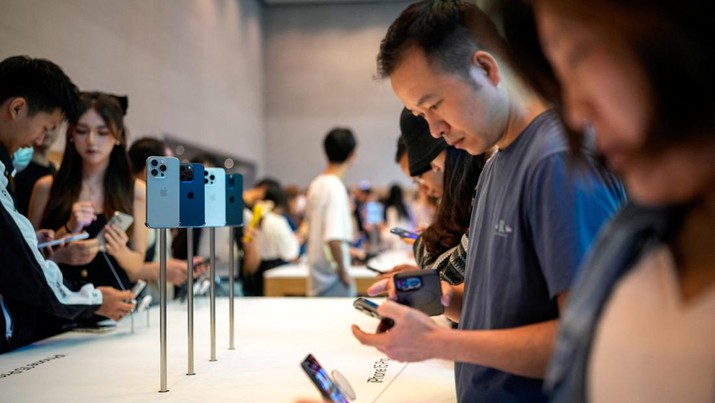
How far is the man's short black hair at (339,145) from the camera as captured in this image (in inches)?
171

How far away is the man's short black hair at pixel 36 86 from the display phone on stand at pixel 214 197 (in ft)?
2.65

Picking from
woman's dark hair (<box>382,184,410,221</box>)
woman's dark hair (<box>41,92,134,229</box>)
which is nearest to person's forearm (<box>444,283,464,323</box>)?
woman's dark hair (<box>41,92,134,229</box>)

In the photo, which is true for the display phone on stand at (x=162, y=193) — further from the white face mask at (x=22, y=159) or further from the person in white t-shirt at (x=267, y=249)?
the person in white t-shirt at (x=267, y=249)

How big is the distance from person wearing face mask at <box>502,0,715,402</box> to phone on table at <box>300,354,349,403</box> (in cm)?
60

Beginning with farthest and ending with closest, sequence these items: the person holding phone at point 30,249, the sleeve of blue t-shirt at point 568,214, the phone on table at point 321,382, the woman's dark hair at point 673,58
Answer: the person holding phone at point 30,249 → the phone on table at point 321,382 → the sleeve of blue t-shirt at point 568,214 → the woman's dark hair at point 673,58

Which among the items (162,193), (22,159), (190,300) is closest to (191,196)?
(162,193)

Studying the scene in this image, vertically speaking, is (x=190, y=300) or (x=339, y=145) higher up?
(x=339, y=145)

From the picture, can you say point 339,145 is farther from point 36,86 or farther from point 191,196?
point 191,196

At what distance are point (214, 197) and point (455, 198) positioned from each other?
0.73 metres

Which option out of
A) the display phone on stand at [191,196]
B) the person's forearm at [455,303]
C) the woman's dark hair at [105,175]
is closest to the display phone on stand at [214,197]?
the display phone on stand at [191,196]

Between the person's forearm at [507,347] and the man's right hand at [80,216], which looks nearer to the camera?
the person's forearm at [507,347]

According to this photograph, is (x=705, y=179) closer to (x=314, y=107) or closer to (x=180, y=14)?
(x=180, y=14)

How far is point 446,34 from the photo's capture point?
135 centimetres

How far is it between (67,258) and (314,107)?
9186 mm
